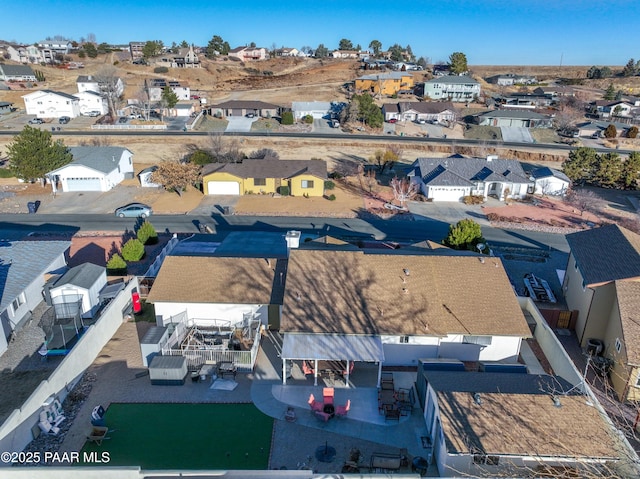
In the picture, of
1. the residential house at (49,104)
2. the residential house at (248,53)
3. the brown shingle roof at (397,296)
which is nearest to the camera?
the brown shingle roof at (397,296)

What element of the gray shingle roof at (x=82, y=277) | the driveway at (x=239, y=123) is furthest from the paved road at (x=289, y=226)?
the driveway at (x=239, y=123)

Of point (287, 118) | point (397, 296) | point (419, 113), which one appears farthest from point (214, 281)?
point (419, 113)

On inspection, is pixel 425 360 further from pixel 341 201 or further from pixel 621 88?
pixel 621 88

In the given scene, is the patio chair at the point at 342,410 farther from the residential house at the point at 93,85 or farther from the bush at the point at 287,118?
the residential house at the point at 93,85

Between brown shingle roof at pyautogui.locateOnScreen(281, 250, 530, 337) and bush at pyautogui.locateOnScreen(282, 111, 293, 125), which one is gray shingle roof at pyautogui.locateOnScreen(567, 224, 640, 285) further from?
bush at pyautogui.locateOnScreen(282, 111, 293, 125)

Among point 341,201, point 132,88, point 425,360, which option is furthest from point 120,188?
point 132,88

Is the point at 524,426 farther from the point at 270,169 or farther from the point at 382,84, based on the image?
the point at 382,84
